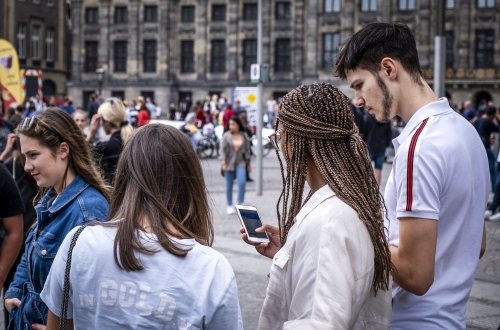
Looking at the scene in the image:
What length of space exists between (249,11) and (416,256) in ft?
199

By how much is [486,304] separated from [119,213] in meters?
6.06

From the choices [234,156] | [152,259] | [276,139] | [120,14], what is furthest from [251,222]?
[120,14]

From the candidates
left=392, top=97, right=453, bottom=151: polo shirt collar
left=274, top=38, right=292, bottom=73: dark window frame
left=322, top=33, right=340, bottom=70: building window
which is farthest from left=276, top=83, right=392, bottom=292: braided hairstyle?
left=274, top=38, right=292, bottom=73: dark window frame

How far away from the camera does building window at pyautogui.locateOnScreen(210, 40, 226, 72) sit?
63031mm

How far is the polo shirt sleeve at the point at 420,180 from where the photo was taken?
2941 mm

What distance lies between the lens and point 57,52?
6831 cm

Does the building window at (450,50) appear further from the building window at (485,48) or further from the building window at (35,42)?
the building window at (35,42)

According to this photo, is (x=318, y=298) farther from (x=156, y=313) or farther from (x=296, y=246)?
(x=156, y=313)

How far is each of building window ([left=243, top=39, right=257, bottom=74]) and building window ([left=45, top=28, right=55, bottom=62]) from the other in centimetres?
1558

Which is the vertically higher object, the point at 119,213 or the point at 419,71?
the point at 419,71

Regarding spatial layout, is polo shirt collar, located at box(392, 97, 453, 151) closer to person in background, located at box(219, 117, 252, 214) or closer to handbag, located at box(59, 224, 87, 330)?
handbag, located at box(59, 224, 87, 330)

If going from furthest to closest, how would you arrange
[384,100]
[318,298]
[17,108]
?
[17,108] < [384,100] < [318,298]

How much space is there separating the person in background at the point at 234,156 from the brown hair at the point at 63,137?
11191 millimetres

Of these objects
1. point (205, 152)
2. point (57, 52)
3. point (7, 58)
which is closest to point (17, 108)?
point (7, 58)
